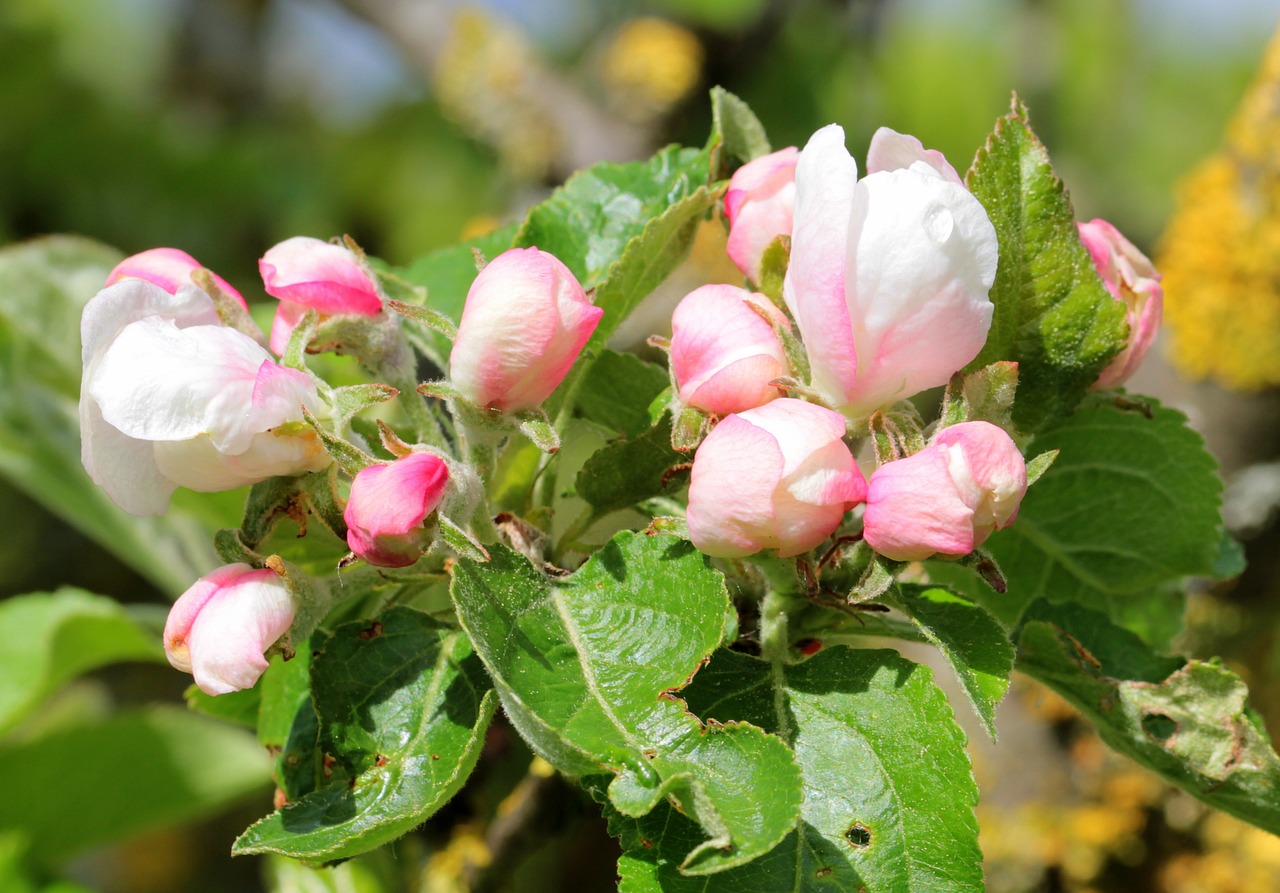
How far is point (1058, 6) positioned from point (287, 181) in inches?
114

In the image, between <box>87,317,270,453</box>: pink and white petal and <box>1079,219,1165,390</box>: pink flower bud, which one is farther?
<box>1079,219,1165,390</box>: pink flower bud

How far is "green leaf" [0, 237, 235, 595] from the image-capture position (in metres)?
Answer: 1.08

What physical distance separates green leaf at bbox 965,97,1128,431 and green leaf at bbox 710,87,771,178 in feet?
0.60

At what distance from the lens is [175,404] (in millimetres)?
467

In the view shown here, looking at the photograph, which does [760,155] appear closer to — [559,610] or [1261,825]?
[559,610]

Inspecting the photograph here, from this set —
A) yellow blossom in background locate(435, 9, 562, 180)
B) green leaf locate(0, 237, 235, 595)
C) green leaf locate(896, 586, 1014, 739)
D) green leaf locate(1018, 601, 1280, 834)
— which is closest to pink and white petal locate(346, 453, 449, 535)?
green leaf locate(896, 586, 1014, 739)

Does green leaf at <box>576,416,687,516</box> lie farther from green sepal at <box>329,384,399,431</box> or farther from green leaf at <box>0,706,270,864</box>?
green leaf at <box>0,706,270,864</box>

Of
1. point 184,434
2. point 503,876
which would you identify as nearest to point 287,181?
point 503,876

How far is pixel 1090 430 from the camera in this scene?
2.34 ft

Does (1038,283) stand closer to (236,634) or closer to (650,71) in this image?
(236,634)

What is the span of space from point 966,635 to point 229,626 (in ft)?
1.09

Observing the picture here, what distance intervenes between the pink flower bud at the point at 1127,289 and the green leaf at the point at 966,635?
0.49 ft

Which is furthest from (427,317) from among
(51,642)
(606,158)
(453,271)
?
(606,158)

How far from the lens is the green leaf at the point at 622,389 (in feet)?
2.15
